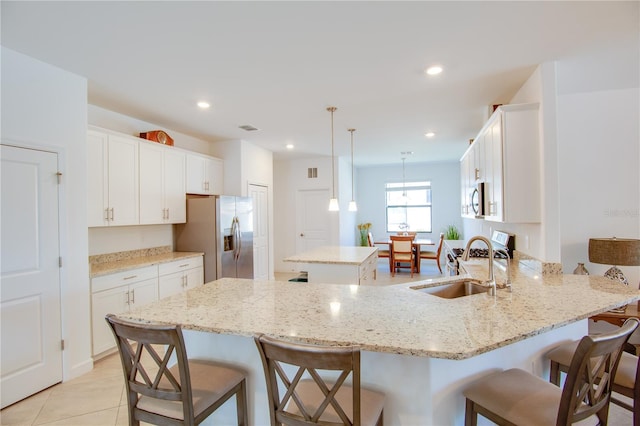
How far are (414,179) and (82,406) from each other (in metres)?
7.72

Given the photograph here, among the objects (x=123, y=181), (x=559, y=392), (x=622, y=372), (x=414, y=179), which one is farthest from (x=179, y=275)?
(x=414, y=179)

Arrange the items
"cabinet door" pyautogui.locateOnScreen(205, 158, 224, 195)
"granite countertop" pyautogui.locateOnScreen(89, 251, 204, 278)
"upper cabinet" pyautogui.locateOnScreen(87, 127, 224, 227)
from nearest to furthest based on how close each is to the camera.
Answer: "granite countertop" pyautogui.locateOnScreen(89, 251, 204, 278), "upper cabinet" pyautogui.locateOnScreen(87, 127, 224, 227), "cabinet door" pyautogui.locateOnScreen(205, 158, 224, 195)

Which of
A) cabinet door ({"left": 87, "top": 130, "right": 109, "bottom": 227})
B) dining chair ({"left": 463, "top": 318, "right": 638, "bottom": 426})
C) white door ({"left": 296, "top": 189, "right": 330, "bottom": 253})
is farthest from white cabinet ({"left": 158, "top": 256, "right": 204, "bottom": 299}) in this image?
dining chair ({"left": 463, "top": 318, "right": 638, "bottom": 426})

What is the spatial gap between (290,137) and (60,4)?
3389 millimetres

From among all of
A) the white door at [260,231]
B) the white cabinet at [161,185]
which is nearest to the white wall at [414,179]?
the white door at [260,231]

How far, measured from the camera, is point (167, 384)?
58.1 inches

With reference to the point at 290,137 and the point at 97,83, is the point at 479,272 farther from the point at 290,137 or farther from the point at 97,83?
the point at 97,83

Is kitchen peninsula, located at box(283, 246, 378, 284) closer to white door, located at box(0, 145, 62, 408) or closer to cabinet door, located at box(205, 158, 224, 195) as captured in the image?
white door, located at box(0, 145, 62, 408)

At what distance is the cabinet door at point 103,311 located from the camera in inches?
115

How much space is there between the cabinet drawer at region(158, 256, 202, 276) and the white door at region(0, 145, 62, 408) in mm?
1161

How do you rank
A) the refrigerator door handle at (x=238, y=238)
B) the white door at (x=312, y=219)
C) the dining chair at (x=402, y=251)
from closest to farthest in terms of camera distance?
the refrigerator door handle at (x=238, y=238) < the dining chair at (x=402, y=251) < the white door at (x=312, y=219)

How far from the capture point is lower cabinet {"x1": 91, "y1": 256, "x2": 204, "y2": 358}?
9.65 feet

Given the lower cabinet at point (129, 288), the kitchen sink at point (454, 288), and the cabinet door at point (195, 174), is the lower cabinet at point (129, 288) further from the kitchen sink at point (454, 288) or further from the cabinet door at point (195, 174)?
the kitchen sink at point (454, 288)

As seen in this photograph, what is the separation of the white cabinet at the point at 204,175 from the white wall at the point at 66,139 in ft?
5.58
